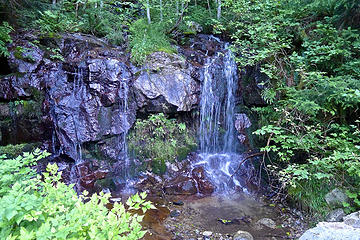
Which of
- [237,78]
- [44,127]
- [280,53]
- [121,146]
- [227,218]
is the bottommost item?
[227,218]

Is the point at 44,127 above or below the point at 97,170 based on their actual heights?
above

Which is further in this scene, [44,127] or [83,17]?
[83,17]

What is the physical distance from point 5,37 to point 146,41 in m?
3.85

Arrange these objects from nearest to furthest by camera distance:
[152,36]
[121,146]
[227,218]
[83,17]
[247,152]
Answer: [227,218], [121,146], [247,152], [152,36], [83,17]

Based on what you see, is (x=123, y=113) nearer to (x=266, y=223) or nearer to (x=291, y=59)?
(x=266, y=223)

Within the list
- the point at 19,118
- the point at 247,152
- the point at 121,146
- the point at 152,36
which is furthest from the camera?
the point at 152,36

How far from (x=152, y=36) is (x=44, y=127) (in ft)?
14.7

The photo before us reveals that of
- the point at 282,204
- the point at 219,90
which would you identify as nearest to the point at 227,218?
the point at 282,204

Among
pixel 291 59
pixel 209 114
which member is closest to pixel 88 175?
pixel 209 114

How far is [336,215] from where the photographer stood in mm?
4105

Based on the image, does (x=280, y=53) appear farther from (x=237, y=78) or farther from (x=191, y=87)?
(x=191, y=87)

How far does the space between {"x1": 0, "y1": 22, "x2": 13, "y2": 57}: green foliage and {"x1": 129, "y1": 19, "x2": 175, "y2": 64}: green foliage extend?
324cm

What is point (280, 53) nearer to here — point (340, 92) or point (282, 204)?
point (340, 92)

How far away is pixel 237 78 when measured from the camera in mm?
7102
